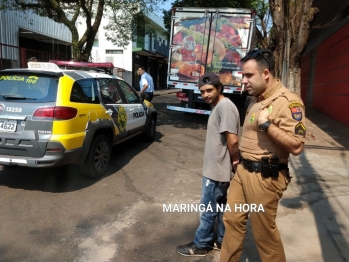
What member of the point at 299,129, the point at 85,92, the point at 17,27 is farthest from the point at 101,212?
the point at 17,27

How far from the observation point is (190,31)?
9352mm

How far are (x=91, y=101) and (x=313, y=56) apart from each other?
14.6 metres

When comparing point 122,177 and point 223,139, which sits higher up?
point 223,139

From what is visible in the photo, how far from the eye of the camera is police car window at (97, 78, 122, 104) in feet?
16.7

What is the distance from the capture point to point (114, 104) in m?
5.30

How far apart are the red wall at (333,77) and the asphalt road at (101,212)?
6811 millimetres

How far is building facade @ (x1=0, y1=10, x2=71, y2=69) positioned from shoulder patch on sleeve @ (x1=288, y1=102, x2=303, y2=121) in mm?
11592

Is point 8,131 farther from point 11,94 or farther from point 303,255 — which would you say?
point 303,255

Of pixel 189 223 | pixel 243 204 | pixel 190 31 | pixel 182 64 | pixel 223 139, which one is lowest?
pixel 189 223

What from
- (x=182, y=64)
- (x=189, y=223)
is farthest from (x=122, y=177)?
(x=182, y=64)

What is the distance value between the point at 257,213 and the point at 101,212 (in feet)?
7.20

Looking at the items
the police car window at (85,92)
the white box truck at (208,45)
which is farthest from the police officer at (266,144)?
the white box truck at (208,45)

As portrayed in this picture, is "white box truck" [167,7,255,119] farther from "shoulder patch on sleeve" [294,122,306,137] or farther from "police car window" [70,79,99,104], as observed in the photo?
"shoulder patch on sleeve" [294,122,306,137]

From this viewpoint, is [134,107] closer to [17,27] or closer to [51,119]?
[51,119]
